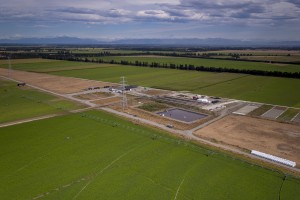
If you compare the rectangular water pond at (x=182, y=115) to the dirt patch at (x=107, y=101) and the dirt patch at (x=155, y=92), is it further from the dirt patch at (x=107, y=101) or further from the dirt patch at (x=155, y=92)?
the dirt patch at (x=155, y=92)

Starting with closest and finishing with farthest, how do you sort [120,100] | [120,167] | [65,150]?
[120,167]
[65,150]
[120,100]

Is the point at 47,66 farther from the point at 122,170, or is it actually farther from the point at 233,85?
the point at 122,170

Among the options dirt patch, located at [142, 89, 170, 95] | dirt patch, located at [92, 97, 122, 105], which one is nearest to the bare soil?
dirt patch, located at [92, 97, 122, 105]

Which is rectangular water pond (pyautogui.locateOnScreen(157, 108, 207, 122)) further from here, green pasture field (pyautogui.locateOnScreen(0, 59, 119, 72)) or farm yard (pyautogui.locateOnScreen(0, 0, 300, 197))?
green pasture field (pyautogui.locateOnScreen(0, 59, 119, 72))

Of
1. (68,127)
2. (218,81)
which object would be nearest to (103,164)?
(68,127)

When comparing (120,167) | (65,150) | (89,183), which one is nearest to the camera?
(89,183)

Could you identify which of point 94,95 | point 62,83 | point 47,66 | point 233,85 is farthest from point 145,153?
point 47,66

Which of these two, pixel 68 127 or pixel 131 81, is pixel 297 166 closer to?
pixel 68 127

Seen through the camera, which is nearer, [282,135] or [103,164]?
[103,164]

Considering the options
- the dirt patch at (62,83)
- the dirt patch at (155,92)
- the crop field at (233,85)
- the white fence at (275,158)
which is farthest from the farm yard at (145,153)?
the dirt patch at (62,83)
